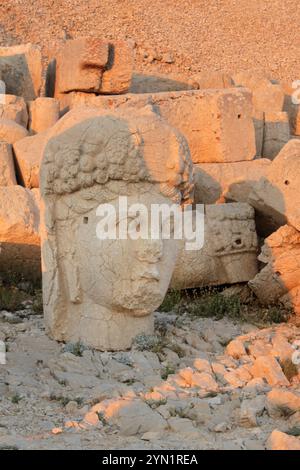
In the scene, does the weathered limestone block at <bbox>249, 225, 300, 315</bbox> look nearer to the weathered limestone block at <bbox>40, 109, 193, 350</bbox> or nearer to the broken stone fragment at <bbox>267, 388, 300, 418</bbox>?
the weathered limestone block at <bbox>40, 109, 193, 350</bbox>

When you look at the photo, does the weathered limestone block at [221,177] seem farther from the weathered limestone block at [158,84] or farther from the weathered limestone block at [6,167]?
the weathered limestone block at [158,84]

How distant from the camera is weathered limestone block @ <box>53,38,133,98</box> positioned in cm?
941

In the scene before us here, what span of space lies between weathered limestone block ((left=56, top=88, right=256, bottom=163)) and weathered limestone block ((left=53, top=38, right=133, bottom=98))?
0.88 meters

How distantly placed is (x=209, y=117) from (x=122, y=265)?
3.69 m

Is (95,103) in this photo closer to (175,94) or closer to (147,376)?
(175,94)

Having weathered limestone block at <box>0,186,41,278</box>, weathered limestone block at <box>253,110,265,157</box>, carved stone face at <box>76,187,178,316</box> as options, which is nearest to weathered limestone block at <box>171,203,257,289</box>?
weathered limestone block at <box>0,186,41,278</box>

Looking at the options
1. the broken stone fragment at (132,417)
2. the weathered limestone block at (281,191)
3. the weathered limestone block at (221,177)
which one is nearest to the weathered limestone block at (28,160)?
the weathered limestone block at (221,177)

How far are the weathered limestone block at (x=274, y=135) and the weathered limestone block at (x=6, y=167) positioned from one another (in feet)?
10.6

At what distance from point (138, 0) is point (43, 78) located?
9729 millimetres

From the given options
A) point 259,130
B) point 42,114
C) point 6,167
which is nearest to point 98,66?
point 42,114

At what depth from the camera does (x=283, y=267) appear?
6648mm

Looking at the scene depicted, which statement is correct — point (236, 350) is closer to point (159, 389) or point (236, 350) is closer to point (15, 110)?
point (159, 389)

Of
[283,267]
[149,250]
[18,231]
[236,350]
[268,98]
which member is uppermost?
[268,98]

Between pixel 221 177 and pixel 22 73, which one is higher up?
pixel 22 73
